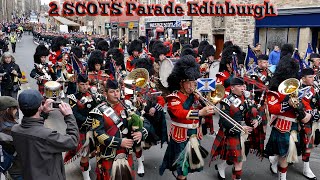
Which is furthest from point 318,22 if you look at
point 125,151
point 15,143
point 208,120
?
point 15,143

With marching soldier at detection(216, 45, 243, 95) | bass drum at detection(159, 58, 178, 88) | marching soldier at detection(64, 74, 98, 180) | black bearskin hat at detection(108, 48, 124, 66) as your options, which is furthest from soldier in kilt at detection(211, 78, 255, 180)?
black bearskin hat at detection(108, 48, 124, 66)

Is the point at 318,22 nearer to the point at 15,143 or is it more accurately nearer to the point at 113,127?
the point at 113,127

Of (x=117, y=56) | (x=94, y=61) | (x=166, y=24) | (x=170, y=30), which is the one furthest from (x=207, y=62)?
(x=166, y=24)

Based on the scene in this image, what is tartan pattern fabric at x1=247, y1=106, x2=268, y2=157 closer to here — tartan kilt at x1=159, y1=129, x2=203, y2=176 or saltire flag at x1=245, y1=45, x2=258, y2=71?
tartan kilt at x1=159, y1=129, x2=203, y2=176

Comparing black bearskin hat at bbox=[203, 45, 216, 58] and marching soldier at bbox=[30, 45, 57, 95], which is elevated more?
black bearskin hat at bbox=[203, 45, 216, 58]

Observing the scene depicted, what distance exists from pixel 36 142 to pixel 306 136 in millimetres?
4173

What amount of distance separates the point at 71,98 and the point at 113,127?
1.74m

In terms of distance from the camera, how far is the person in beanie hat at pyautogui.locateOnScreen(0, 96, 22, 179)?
11.2 feet

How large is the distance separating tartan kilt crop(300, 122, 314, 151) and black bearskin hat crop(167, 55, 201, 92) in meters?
2.04

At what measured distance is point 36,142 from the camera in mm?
3018

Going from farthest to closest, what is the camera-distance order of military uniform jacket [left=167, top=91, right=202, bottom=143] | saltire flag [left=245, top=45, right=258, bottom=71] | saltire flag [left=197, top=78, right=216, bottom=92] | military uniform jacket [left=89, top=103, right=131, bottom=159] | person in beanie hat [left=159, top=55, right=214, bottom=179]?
1. saltire flag [left=245, top=45, right=258, bottom=71]
2. saltire flag [left=197, top=78, right=216, bottom=92]
3. person in beanie hat [left=159, top=55, right=214, bottom=179]
4. military uniform jacket [left=167, top=91, right=202, bottom=143]
5. military uniform jacket [left=89, top=103, right=131, bottom=159]

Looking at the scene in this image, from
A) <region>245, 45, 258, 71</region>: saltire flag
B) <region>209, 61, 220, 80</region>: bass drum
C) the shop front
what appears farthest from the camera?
the shop front

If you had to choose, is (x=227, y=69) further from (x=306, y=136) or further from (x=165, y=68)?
(x=306, y=136)

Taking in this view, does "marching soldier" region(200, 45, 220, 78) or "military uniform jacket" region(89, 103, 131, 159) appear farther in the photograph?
"marching soldier" region(200, 45, 220, 78)
